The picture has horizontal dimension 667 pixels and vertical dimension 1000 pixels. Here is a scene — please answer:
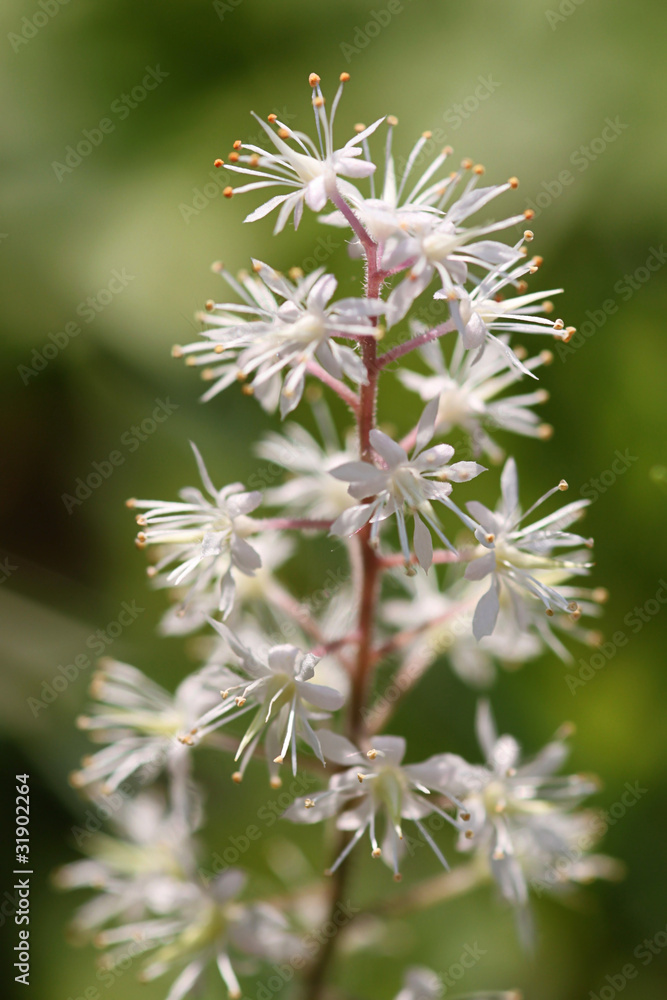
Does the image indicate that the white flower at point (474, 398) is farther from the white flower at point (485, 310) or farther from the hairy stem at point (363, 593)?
the hairy stem at point (363, 593)

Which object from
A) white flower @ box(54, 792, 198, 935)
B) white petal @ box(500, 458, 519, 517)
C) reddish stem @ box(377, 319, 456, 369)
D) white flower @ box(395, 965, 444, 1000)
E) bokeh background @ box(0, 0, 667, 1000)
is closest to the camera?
reddish stem @ box(377, 319, 456, 369)

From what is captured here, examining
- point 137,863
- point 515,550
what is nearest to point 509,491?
point 515,550

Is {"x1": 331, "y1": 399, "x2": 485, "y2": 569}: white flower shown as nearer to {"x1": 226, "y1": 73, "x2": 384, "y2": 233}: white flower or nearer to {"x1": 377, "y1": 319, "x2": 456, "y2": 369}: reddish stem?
{"x1": 377, "y1": 319, "x2": 456, "y2": 369}: reddish stem

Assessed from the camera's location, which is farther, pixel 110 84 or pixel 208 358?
pixel 110 84

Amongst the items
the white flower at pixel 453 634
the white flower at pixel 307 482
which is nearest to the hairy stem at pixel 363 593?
the white flower at pixel 453 634

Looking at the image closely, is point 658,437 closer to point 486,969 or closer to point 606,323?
point 606,323

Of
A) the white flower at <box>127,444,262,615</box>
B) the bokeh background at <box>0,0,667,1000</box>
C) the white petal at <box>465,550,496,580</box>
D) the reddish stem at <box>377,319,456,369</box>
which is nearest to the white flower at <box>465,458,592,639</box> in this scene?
the white petal at <box>465,550,496,580</box>

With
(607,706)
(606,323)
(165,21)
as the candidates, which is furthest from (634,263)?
(165,21)

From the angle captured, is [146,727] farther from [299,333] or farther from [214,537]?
[299,333]
